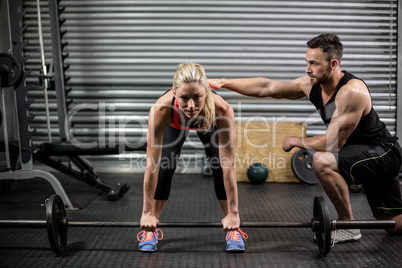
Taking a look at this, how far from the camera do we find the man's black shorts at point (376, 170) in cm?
193

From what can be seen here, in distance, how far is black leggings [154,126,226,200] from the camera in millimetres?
1885

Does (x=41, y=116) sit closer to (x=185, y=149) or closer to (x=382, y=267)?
(x=185, y=149)

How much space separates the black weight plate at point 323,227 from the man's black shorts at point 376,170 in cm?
27

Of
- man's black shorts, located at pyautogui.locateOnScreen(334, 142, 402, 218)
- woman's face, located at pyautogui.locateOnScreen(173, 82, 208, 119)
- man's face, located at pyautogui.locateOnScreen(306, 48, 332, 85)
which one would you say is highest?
man's face, located at pyautogui.locateOnScreen(306, 48, 332, 85)

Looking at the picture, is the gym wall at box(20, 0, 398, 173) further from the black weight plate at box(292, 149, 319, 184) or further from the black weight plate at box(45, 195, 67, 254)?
the black weight plate at box(45, 195, 67, 254)

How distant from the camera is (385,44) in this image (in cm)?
372

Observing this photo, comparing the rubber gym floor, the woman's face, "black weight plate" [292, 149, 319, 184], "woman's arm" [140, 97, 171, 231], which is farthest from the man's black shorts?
"black weight plate" [292, 149, 319, 184]

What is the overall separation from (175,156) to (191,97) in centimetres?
41

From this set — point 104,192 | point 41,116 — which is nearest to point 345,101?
point 104,192

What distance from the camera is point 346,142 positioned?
2.03 m

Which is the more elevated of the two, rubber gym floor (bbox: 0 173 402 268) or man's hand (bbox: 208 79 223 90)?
man's hand (bbox: 208 79 223 90)

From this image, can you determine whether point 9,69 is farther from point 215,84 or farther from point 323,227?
point 323,227

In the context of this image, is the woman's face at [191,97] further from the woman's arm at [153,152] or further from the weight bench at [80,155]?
the weight bench at [80,155]

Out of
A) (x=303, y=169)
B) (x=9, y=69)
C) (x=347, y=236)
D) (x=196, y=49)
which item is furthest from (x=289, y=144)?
(x=196, y=49)
